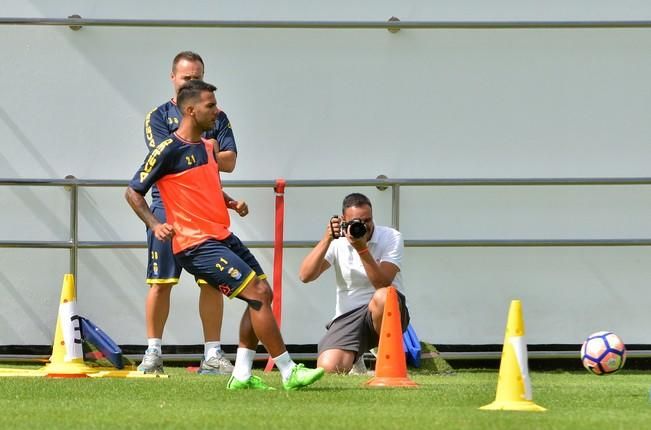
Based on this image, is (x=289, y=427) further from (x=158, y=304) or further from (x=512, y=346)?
(x=158, y=304)

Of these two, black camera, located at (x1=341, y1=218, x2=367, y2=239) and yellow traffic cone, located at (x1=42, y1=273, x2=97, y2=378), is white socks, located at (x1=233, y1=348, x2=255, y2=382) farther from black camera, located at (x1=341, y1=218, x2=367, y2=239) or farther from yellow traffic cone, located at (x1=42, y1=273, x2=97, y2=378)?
black camera, located at (x1=341, y1=218, x2=367, y2=239)

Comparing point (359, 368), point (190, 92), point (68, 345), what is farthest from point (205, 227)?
point (359, 368)

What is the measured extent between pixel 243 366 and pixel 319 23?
3.06m

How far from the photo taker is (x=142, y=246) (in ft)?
29.2

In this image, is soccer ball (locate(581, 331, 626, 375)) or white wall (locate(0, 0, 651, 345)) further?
white wall (locate(0, 0, 651, 345))

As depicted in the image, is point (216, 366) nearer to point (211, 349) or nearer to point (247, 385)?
point (211, 349)

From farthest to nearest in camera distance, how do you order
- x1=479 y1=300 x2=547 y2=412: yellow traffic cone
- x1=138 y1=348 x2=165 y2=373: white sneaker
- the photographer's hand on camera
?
1. the photographer's hand on camera
2. x1=138 y1=348 x2=165 y2=373: white sneaker
3. x1=479 y1=300 x2=547 y2=412: yellow traffic cone

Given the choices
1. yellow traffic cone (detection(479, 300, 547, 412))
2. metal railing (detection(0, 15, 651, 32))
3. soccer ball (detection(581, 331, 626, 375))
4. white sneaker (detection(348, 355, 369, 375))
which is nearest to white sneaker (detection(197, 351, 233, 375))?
white sneaker (detection(348, 355, 369, 375))

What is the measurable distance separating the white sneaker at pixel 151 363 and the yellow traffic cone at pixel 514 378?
8.27 feet

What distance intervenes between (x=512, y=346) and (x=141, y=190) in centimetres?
204

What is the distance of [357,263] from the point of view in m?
8.52

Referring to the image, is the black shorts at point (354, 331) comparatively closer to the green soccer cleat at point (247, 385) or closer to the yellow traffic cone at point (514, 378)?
the green soccer cleat at point (247, 385)

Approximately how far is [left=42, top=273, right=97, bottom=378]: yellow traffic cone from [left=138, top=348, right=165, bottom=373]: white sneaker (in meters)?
0.28

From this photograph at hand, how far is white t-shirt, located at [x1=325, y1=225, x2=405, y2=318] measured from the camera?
8375mm
